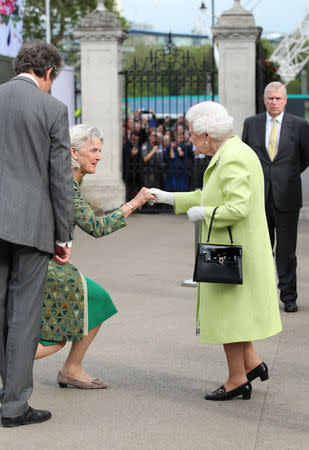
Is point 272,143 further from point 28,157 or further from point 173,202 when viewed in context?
point 28,157

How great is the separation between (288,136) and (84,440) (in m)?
4.05

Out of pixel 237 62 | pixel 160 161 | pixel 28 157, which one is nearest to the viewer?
→ pixel 28 157

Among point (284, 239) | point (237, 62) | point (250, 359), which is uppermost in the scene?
point (237, 62)

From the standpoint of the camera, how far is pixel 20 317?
437 cm

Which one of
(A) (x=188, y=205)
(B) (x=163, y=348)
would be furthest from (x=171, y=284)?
(A) (x=188, y=205)

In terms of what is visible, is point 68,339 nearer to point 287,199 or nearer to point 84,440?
point 84,440

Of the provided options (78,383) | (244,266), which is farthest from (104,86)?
(244,266)

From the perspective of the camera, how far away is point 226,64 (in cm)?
1608

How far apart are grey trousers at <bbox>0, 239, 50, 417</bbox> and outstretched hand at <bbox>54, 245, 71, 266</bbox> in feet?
0.22

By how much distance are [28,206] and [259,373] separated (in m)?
1.70

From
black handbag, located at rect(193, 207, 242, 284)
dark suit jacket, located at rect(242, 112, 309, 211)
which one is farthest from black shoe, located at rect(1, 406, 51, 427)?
dark suit jacket, located at rect(242, 112, 309, 211)

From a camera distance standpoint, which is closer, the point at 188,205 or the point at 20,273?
the point at 20,273

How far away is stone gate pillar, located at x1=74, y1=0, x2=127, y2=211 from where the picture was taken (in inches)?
648

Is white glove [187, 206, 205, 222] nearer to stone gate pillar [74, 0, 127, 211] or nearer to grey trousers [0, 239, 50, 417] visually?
grey trousers [0, 239, 50, 417]
